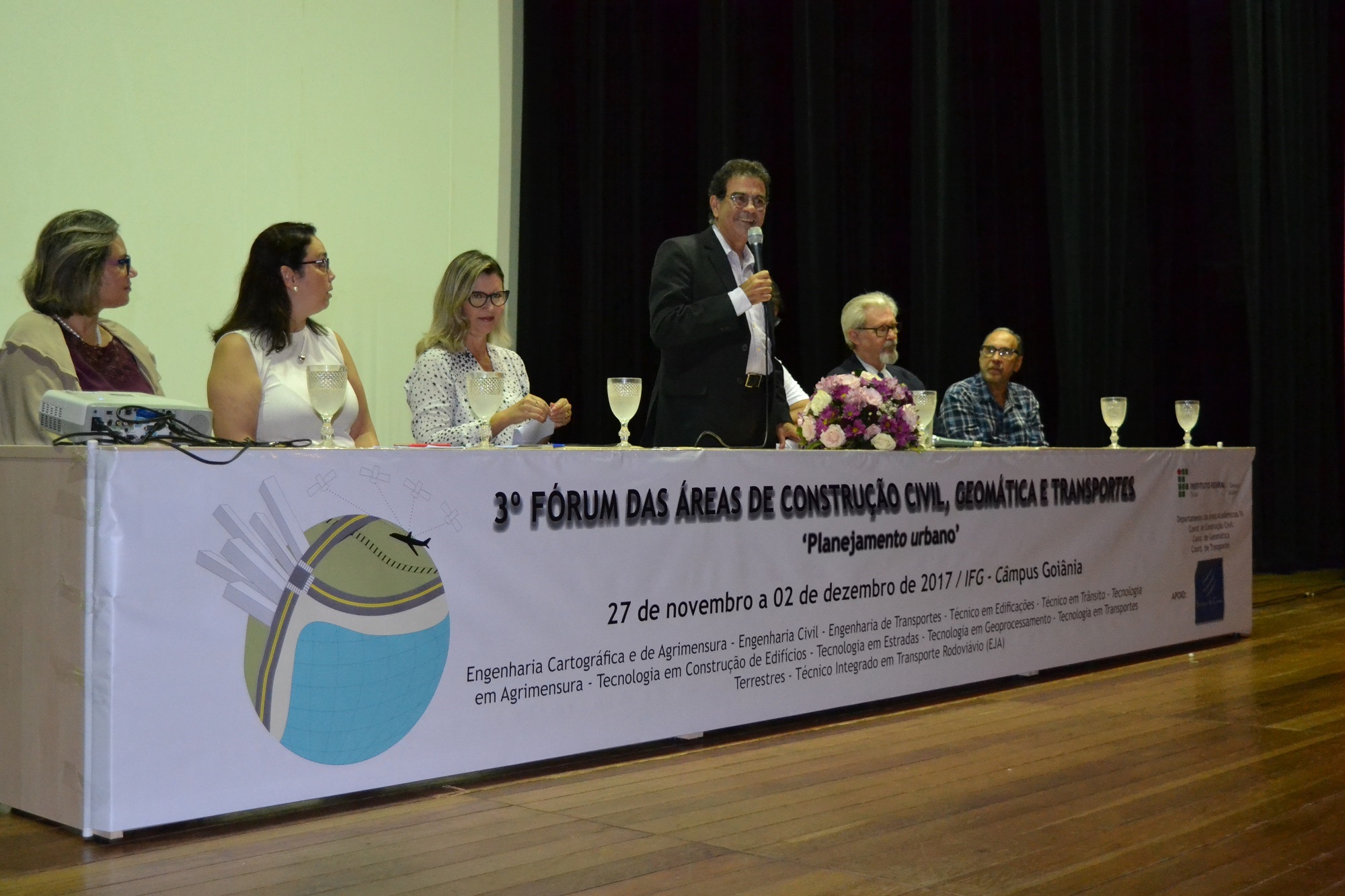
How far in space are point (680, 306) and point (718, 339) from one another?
162mm

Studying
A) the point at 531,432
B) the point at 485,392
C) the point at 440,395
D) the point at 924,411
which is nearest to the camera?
the point at 485,392

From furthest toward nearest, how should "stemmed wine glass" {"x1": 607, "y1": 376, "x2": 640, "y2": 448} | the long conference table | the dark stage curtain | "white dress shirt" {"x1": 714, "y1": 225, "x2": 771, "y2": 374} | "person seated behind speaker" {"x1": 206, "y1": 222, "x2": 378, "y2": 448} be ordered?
1. the dark stage curtain
2. "white dress shirt" {"x1": 714, "y1": 225, "x2": 771, "y2": 374}
3. "person seated behind speaker" {"x1": 206, "y1": 222, "x2": 378, "y2": 448}
4. "stemmed wine glass" {"x1": 607, "y1": 376, "x2": 640, "y2": 448}
5. the long conference table

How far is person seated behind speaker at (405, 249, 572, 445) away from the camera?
139 inches

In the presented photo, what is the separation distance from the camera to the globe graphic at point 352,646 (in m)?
2.34

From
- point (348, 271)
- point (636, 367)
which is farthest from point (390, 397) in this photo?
point (636, 367)

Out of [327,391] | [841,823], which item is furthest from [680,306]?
Answer: [841,823]

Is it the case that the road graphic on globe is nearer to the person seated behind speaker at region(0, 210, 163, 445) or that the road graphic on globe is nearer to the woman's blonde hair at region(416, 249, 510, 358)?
the person seated behind speaker at region(0, 210, 163, 445)

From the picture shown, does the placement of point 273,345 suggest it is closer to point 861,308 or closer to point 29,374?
point 29,374

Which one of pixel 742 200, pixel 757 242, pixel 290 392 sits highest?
pixel 742 200

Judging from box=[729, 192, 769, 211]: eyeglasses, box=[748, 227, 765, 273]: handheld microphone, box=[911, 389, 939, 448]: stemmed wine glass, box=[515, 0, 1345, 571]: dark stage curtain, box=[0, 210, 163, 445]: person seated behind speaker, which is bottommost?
box=[911, 389, 939, 448]: stemmed wine glass

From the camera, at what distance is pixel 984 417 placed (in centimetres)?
525

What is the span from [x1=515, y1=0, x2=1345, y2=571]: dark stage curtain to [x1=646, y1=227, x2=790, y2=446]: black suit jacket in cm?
280

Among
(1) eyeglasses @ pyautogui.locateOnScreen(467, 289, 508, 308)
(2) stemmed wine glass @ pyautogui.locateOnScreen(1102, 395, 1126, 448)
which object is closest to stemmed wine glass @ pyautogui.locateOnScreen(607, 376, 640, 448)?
(1) eyeglasses @ pyautogui.locateOnScreen(467, 289, 508, 308)

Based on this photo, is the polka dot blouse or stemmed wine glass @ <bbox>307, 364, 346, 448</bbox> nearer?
stemmed wine glass @ <bbox>307, 364, 346, 448</bbox>
